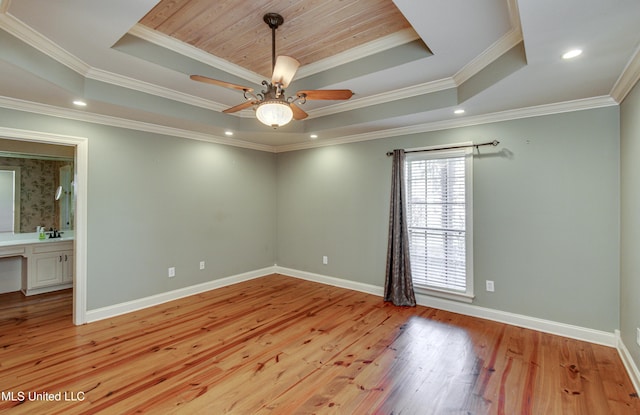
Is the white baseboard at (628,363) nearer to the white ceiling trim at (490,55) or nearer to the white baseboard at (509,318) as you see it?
the white baseboard at (509,318)

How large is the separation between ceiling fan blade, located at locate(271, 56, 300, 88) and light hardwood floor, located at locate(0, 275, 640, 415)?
2430 mm

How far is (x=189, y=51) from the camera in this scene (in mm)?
2977

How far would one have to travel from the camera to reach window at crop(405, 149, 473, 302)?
378cm

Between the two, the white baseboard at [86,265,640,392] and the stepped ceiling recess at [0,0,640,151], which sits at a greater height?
the stepped ceiling recess at [0,0,640,151]

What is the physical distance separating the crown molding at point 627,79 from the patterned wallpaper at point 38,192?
7777mm

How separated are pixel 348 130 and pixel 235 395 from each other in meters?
3.44

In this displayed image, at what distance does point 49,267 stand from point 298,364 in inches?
171

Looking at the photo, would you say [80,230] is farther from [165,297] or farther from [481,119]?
[481,119]

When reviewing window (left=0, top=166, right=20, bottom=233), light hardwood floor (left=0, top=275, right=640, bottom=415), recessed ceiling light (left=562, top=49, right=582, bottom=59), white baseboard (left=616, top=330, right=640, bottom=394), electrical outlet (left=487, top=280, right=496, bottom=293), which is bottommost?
light hardwood floor (left=0, top=275, right=640, bottom=415)

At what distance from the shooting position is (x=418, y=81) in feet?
10.8

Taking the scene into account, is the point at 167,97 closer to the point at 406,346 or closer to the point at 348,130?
the point at 348,130

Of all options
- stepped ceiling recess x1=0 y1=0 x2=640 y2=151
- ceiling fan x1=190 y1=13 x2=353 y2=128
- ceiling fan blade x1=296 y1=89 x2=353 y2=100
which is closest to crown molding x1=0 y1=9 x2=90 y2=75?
stepped ceiling recess x1=0 y1=0 x2=640 y2=151

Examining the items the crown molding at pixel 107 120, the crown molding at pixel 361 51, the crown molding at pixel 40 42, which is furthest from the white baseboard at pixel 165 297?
the crown molding at pixel 361 51

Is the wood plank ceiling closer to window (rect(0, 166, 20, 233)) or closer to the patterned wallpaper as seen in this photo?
the patterned wallpaper
